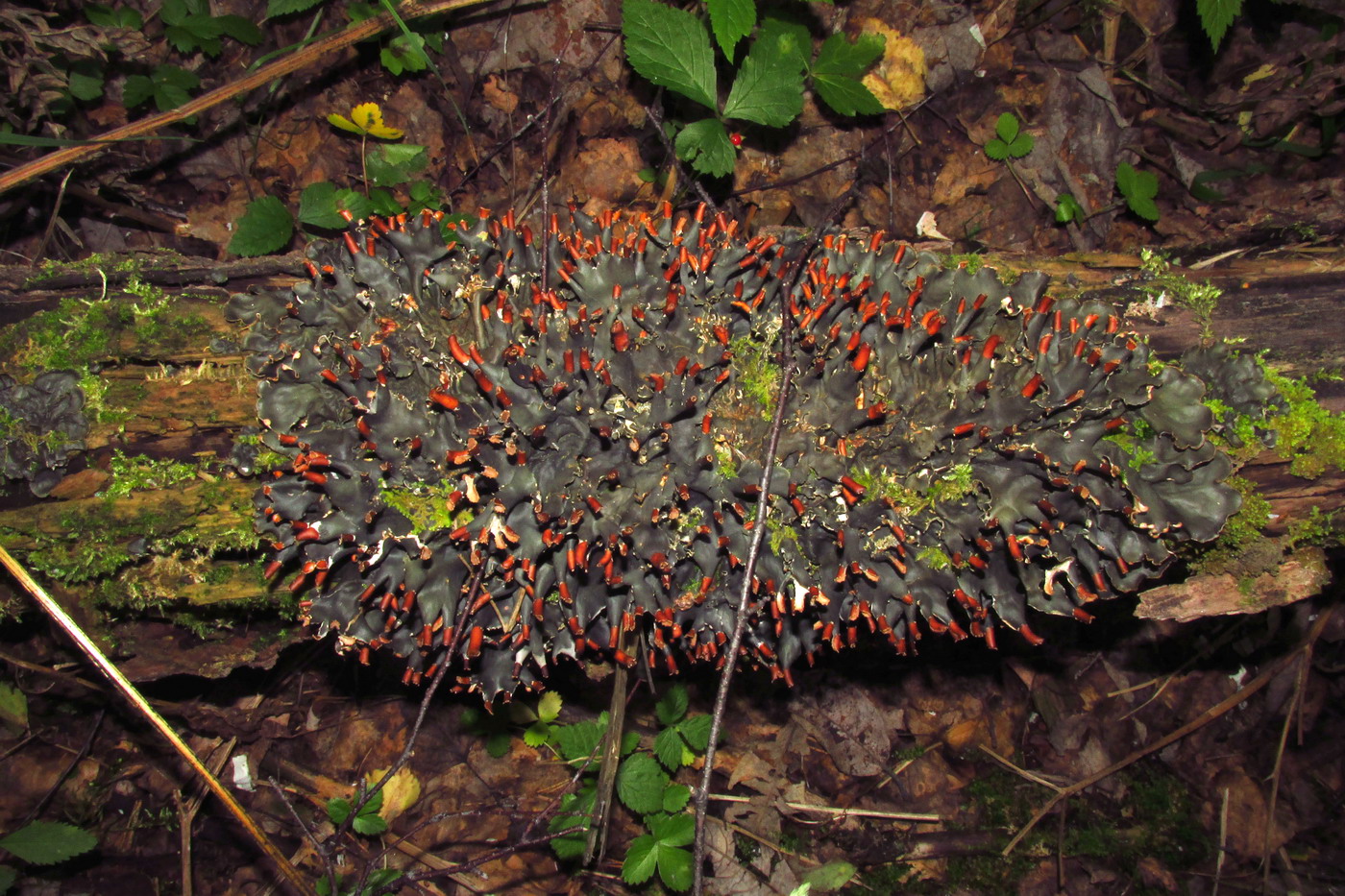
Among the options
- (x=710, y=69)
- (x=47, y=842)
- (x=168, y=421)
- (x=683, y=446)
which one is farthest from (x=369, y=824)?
(x=710, y=69)

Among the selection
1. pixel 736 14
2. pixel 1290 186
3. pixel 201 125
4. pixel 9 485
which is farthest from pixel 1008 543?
pixel 201 125

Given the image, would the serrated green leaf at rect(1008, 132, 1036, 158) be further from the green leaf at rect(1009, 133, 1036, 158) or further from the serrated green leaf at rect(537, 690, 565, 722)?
the serrated green leaf at rect(537, 690, 565, 722)

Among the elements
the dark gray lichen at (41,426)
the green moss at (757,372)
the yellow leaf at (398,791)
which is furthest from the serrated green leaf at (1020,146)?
the yellow leaf at (398,791)

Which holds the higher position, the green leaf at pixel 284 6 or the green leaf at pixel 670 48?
the green leaf at pixel 284 6

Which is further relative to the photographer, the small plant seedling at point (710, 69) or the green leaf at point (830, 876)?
the green leaf at point (830, 876)

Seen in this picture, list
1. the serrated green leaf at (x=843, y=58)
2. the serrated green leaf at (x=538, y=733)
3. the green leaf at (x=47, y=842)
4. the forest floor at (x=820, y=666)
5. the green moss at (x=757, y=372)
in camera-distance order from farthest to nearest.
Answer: the serrated green leaf at (x=843, y=58)
the serrated green leaf at (x=538, y=733)
the forest floor at (x=820, y=666)
the green leaf at (x=47, y=842)
the green moss at (x=757, y=372)

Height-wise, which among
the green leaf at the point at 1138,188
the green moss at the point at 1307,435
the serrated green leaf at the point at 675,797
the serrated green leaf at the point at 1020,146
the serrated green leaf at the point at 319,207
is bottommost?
the serrated green leaf at the point at 675,797

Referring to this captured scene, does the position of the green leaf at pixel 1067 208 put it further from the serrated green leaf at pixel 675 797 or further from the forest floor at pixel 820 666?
the serrated green leaf at pixel 675 797
